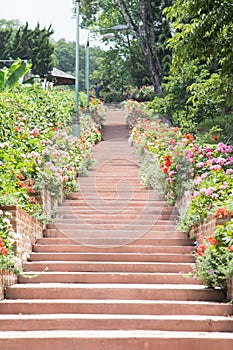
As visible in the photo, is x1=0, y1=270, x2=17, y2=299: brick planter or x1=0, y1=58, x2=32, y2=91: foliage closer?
x1=0, y1=270, x2=17, y2=299: brick planter

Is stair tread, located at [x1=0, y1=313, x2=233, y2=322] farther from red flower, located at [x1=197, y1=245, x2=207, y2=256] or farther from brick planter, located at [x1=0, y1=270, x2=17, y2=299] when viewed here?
red flower, located at [x1=197, y1=245, x2=207, y2=256]

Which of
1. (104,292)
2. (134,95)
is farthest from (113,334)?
(134,95)

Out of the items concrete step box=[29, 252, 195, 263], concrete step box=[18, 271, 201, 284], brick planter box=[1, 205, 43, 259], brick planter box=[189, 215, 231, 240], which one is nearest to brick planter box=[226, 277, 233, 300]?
concrete step box=[18, 271, 201, 284]

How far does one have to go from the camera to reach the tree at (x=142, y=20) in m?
24.4

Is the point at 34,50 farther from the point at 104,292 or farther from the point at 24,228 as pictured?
the point at 104,292

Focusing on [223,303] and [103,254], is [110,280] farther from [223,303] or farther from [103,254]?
[223,303]

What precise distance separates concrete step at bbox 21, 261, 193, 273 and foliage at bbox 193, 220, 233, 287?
32.1 inches

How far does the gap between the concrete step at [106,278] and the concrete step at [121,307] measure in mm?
895

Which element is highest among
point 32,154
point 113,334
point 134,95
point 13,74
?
point 13,74

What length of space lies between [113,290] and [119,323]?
2.75 feet

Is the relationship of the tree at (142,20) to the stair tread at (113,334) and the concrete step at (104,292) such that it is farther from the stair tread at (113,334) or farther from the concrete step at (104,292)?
the stair tread at (113,334)

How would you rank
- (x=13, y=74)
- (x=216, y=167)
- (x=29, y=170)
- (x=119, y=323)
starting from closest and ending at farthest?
1. (x=119, y=323)
2. (x=216, y=167)
3. (x=29, y=170)
4. (x=13, y=74)

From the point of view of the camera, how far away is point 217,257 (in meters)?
8.21

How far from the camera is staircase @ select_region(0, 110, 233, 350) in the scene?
280 inches
